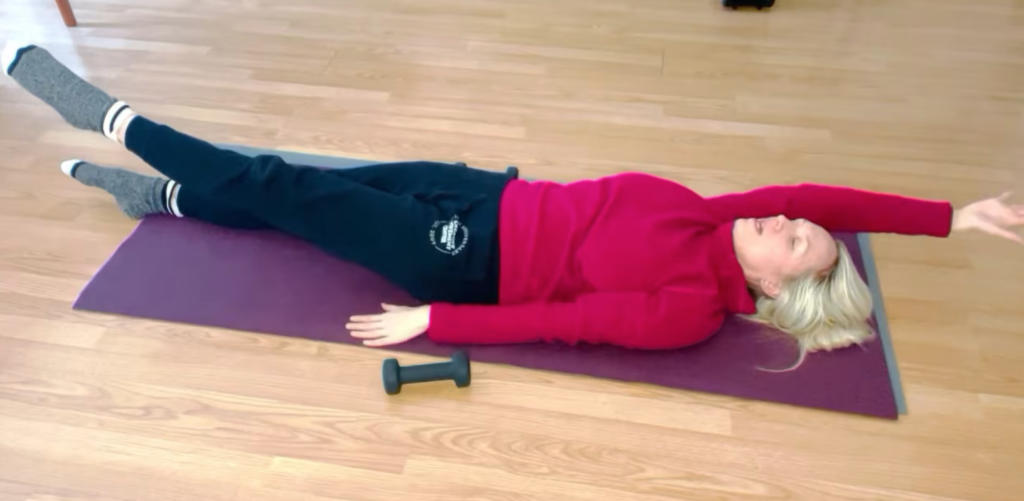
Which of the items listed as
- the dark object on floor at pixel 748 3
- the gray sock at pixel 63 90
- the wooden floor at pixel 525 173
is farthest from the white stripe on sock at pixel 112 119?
the dark object on floor at pixel 748 3

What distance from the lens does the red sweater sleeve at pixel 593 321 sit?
1.45 metres

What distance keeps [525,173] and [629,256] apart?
26.4 inches

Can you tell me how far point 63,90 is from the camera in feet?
5.37

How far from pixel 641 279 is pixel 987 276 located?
0.94m

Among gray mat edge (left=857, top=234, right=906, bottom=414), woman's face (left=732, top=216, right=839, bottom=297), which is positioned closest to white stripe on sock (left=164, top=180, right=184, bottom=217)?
woman's face (left=732, top=216, right=839, bottom=297)

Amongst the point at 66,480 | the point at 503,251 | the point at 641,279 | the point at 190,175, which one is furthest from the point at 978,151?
the point at 66,480

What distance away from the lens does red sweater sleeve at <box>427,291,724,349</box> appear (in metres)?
1.45

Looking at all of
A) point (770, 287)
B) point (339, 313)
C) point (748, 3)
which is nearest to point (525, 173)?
point (339, 313)

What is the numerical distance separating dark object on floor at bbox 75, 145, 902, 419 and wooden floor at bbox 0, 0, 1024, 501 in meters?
0.04

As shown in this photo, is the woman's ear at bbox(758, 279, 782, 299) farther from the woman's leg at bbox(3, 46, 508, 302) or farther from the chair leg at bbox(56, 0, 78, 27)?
the chair leg at bbox(56, 0, 78, 27)

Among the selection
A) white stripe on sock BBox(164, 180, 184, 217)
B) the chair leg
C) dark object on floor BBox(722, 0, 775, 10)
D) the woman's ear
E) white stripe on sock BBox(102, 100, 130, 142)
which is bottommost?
the woman's ear

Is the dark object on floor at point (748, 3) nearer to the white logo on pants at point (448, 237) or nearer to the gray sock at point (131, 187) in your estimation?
the white logo on pants at point (448, 237)

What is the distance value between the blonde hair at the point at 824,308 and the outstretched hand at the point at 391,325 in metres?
0.71

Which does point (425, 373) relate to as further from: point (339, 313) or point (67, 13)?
point (67, 13)
